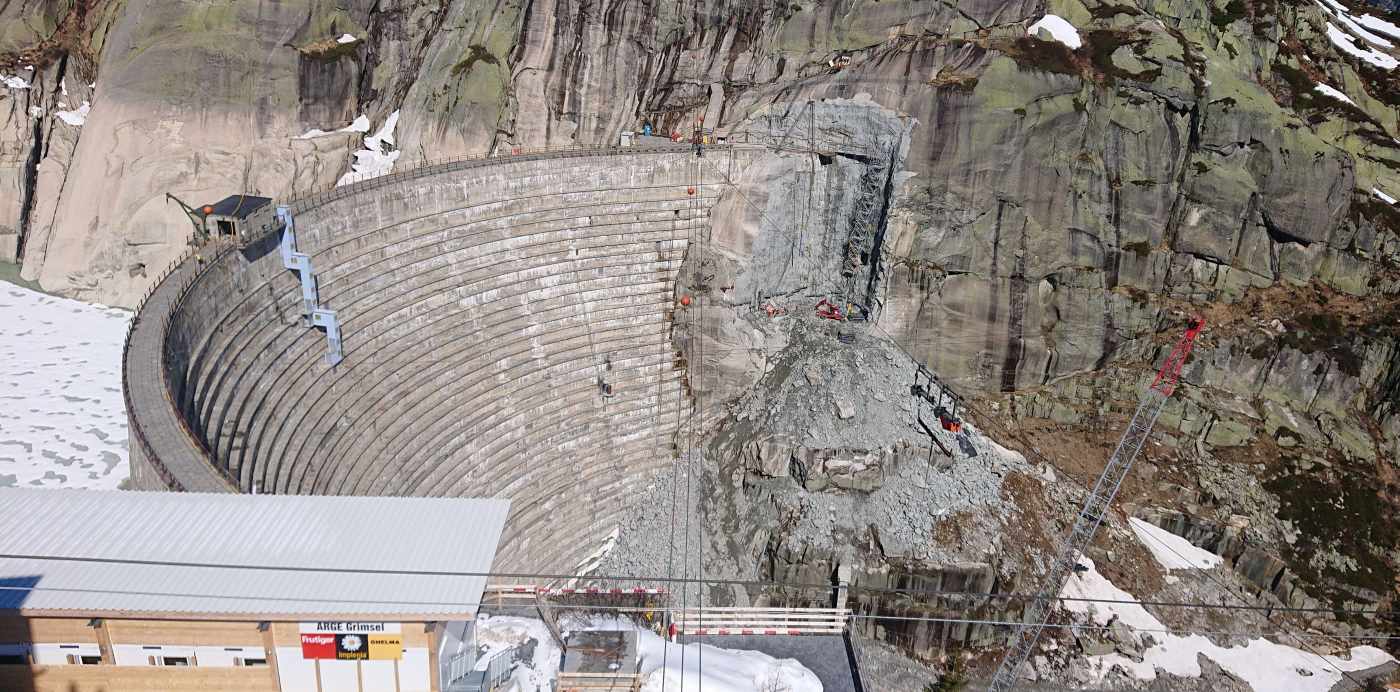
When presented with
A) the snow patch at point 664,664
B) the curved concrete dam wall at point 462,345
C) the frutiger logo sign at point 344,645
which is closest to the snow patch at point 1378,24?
the curved concrete dam wall at point 462,345

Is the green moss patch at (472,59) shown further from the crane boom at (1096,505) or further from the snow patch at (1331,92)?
the snow patch at (1331,92)

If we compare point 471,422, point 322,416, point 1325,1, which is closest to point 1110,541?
point 471,422

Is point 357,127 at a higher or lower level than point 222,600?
higher

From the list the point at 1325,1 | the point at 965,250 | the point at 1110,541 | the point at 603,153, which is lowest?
the point at 1110,541

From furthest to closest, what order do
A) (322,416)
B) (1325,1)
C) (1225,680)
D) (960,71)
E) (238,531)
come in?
(1325,1)
(960,71)
(1225,680)
(322,416)
(238,531)

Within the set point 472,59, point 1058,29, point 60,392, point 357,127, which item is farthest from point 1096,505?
point 60,392

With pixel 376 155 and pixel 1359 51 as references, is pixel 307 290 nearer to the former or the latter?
pixel 376 155

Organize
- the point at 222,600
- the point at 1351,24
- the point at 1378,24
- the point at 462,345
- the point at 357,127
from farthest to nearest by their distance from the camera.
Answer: the point at 1378,24 < the point at 1351,24 < the point at 357,127 < the point at 462,345 < the point at 222,600

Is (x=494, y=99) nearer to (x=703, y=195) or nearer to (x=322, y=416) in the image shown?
(x=703, y=195)

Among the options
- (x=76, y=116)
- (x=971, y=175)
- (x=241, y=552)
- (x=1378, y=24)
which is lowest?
(x=241, y=552)
